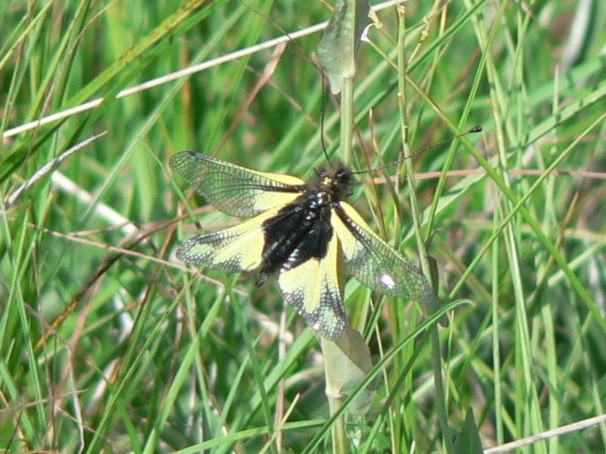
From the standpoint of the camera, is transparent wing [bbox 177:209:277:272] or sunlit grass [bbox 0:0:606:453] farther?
sunlit grass [bbox 0:0:606:453]

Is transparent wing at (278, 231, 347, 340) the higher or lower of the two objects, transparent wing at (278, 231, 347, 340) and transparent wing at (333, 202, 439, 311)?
the lower

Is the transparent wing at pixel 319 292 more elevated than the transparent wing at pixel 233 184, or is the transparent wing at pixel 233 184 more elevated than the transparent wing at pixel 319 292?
the transparent wing at pixel 233 184

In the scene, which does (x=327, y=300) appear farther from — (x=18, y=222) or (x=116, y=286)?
(x=116, y=286)

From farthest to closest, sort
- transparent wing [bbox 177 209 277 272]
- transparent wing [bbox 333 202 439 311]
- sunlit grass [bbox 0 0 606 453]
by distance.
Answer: sunlit grass [bbox 0 0 606 453], transparent wing [bbox 177 209 277 272], transparent wing [bbox 333 202 439 311]

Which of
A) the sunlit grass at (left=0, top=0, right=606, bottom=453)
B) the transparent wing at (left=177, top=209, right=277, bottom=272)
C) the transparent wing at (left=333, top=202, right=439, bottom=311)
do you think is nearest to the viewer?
the transparent wing at (left=333, top=202, right=439, bottom=311)

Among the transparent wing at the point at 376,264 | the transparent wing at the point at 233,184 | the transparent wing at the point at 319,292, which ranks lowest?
the transparent wing at the point at 319,292

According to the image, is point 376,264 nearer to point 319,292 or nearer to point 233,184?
point 319,292

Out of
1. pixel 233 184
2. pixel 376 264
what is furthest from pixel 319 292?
pixel 233 184
